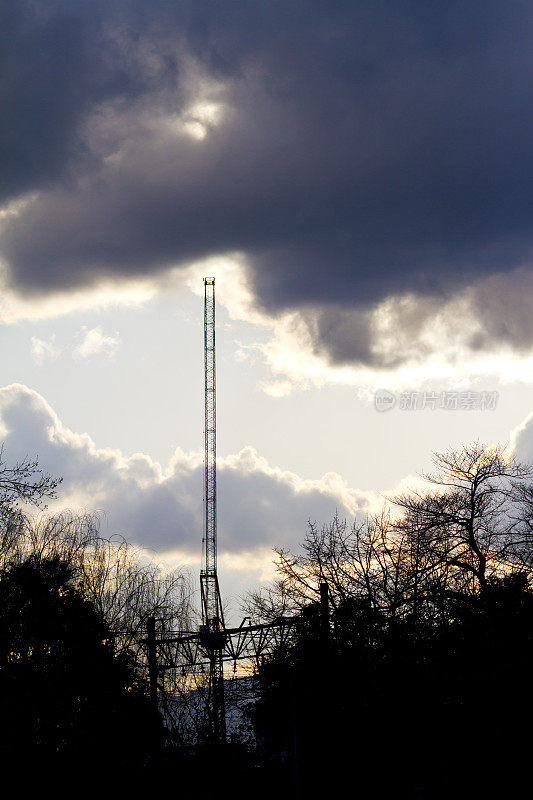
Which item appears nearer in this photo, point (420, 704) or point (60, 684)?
point (420, 704)

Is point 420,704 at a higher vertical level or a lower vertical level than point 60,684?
lower

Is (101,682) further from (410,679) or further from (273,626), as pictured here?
(410,679)

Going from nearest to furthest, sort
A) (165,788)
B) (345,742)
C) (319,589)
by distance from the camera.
Result: 1. (345,742)
2. (165,788)
3. (319,589)

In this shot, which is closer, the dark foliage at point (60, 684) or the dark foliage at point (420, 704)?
the dark foliage at point (420, 704)

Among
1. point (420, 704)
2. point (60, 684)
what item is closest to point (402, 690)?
point (420, 704)

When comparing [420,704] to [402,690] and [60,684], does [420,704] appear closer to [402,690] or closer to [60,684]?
[402,690]

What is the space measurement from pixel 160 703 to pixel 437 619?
A: 16.8 meters

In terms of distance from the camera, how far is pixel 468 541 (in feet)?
124

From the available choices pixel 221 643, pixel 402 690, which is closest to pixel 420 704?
pixel 402 690

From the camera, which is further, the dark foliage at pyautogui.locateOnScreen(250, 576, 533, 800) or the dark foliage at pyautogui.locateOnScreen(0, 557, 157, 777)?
the dark foliage at pyautogui.locateOnScreen(0, 557, 157, 777)

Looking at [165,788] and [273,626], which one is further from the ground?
[273,626]

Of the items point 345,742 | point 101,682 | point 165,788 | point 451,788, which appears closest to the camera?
point 451,788


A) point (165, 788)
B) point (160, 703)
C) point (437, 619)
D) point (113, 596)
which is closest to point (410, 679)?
point (437, 619)

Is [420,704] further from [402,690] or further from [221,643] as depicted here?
[221,643]
